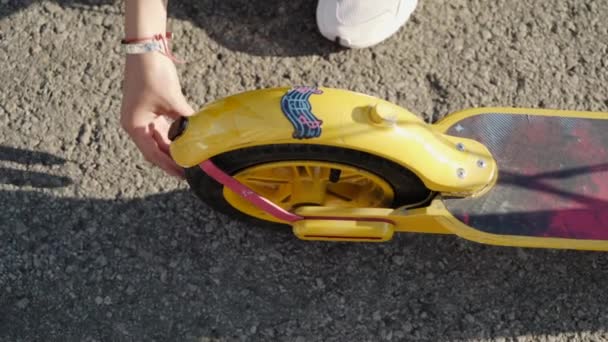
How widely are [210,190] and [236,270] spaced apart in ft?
0.92

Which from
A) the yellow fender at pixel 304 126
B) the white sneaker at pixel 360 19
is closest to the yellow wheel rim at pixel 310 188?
the yellow fender at pixel 304 126

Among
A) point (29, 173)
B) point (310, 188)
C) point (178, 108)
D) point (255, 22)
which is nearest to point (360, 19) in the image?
point (255, 22)

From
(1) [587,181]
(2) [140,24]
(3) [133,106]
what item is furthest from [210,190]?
(1) [587,181]

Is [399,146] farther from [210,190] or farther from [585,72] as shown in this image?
[585,72]

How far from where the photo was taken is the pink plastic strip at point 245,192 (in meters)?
1.33

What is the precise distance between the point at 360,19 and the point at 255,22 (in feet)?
1.01

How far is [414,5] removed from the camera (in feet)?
6.30

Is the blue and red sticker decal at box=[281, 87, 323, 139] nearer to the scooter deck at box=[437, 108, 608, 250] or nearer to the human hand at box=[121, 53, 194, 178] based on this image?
the human hand at box=[121, 53, 194, 178]

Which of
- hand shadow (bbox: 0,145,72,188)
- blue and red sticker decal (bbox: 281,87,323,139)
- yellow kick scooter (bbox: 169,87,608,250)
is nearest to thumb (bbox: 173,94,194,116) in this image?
yellow kick scooter (bbox: 169,87,608,250)

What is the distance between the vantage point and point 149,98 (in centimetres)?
139

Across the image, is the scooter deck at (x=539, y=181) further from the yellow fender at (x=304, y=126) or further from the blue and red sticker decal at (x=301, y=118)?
the blue and red sticker decal at (x=301, y=118)

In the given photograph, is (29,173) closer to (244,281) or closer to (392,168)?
(244,281)

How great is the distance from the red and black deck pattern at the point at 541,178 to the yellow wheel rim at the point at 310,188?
0.57 feet

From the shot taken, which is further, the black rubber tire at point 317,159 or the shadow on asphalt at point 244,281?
the shadow on asphalt at point 244,281
